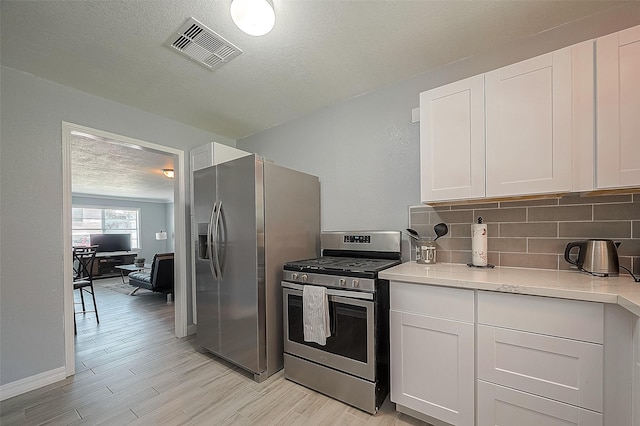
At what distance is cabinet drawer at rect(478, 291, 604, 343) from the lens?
1109mm

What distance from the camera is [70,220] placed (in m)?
2.23

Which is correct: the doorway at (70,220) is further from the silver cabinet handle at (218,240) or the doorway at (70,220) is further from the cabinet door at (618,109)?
the cabinet door at (618,109)

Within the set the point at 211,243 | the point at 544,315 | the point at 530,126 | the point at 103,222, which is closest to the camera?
the point at 544,315

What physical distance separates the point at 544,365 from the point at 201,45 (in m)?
2.65

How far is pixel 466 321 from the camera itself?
1372 mm

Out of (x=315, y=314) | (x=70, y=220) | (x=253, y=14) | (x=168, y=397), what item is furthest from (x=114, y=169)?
(x=315, y=314)

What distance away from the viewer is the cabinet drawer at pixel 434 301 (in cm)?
138

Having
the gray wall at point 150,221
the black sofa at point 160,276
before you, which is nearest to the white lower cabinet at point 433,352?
the black sofa at point 160,276

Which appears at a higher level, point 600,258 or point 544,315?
point 600,258

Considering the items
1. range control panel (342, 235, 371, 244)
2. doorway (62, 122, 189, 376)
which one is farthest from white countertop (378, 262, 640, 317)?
doorway (62, 122, 189, 376)

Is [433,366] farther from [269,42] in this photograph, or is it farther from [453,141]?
[269,42]

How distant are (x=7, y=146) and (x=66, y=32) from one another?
1.05 m

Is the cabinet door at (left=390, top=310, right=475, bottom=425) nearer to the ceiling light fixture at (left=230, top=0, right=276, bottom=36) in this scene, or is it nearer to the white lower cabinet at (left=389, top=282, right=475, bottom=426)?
the white lower cabinet at (left=389, top=282, right=475, bottom=426)

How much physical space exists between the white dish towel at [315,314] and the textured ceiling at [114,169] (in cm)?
248
